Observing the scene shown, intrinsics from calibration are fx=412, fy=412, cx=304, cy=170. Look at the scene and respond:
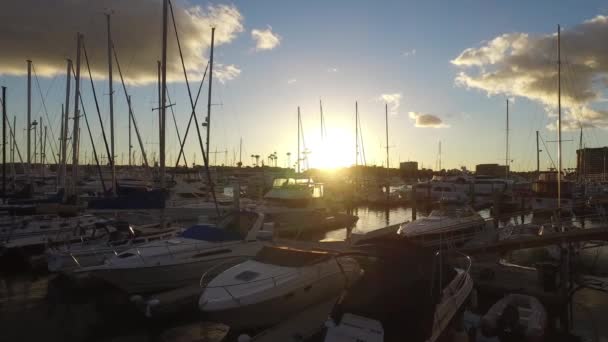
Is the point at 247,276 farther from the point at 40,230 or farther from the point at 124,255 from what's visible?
the point at 40,230

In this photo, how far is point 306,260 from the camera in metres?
10.6

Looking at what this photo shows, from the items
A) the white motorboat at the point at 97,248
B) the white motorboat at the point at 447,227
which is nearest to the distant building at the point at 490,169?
the white motorboat at the point at 447,227

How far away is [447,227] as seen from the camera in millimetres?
17891

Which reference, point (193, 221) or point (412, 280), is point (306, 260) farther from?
point (193, 221)

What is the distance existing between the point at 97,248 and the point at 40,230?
5.68m

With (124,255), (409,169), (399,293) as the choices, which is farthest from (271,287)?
(409,169)

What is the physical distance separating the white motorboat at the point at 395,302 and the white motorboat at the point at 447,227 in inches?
362

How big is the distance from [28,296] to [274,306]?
31.6 ft

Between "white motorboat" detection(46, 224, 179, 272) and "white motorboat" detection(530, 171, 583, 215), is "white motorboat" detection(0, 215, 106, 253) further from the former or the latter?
"white motorboat" detection(530, 171, 583, 215)

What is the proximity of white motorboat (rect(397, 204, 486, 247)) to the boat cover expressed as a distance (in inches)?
365

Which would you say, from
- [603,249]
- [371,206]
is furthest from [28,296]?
[371,206]

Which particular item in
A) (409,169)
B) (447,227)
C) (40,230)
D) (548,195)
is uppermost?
(409,169)

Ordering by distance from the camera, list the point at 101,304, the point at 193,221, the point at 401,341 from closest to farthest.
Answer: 1. the point at 401,341
2. the point at 101,304
3. the point at 193,221

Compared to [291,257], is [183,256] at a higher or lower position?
lower
